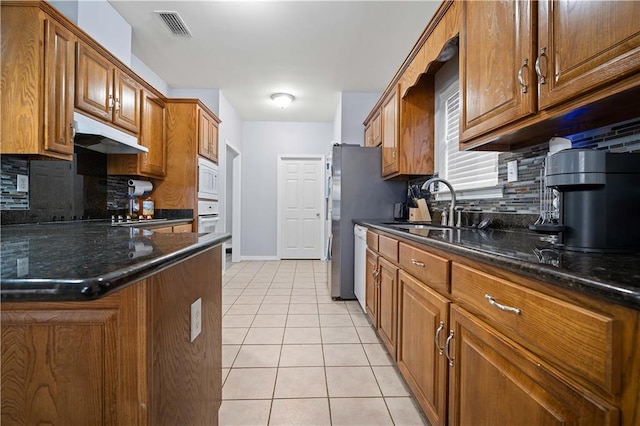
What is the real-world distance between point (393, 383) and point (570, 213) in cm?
133

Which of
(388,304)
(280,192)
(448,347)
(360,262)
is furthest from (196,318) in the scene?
(280,192)

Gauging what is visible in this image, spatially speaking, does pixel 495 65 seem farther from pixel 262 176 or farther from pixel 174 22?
pixel 262 176

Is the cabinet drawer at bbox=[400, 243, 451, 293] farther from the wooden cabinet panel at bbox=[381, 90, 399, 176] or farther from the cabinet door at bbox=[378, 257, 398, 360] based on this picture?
the wooden cabinet panel at bbox=[381, 90, 399, 176]

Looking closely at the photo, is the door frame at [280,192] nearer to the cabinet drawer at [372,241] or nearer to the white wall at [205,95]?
the white wall at [205,95]

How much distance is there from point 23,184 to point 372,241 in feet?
8.14

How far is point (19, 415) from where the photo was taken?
653mm

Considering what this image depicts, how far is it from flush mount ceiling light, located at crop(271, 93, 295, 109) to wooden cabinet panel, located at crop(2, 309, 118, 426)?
4.30 m

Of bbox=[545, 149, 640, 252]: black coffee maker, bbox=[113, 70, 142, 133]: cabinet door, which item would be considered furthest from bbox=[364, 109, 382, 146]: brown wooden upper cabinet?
bbox=[545, 149, 640, 252]: black coffee maker

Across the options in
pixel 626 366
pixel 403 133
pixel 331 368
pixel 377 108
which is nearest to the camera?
pixel 626 366

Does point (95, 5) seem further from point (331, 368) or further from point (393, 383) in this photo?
point (393, 383)

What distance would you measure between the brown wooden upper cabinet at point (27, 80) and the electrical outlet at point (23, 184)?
0.22 m

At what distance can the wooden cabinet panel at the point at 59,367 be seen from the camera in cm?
65

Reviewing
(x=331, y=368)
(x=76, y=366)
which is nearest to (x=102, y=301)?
(x=76, y=366)

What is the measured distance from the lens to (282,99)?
455cm
